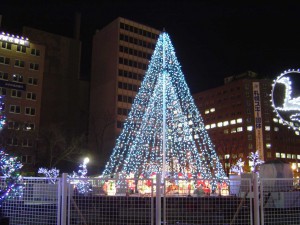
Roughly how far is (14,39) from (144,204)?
7862 cm

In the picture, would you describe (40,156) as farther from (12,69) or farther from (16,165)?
(16,165)

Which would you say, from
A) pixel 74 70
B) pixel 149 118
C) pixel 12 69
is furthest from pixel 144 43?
pixel 149 118

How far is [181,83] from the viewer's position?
1296 inches

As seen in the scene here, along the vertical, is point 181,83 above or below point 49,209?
above

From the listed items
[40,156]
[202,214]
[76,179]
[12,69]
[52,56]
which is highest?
[52,56]

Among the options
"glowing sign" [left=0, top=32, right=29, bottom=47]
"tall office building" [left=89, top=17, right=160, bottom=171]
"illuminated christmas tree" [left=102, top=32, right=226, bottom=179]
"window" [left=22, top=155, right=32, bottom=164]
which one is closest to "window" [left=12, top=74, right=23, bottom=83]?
"glowing sign" [left=0, top=32, right=29, bottom=47]

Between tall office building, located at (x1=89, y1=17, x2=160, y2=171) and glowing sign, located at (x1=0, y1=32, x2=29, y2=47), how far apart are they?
1894 centimetres

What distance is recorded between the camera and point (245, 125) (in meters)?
133

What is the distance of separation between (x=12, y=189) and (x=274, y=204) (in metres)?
7.73

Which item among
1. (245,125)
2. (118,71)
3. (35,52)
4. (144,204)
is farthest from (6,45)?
(245,125)

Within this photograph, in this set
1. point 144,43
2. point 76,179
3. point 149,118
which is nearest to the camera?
point 76,179

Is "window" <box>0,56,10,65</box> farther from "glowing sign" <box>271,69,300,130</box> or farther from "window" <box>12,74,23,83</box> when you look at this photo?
"glowing sign" <box>271,69,300,130</box>

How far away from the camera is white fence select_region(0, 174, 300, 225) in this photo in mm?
10484

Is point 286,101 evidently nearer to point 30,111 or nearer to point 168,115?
point 168,115
